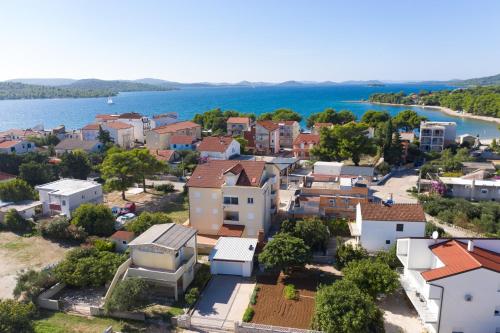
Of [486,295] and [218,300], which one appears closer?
[486,295]

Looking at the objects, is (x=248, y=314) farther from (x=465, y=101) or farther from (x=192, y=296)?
(x=465, y=101)

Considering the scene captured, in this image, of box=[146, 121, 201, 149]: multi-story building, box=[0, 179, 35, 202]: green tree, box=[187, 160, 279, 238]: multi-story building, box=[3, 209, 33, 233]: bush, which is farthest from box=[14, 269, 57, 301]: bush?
box=[146, 121, 201, 149]: multi-story building

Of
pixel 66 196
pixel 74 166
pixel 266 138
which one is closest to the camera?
Answer: pixel 66 196

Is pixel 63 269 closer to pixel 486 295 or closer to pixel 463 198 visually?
pixel 486 295

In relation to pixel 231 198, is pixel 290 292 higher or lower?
lower

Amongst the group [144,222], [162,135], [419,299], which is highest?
[162,135]

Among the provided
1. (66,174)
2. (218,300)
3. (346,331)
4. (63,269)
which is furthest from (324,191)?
(66,174)

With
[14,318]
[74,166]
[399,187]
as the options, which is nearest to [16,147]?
[74,166]
